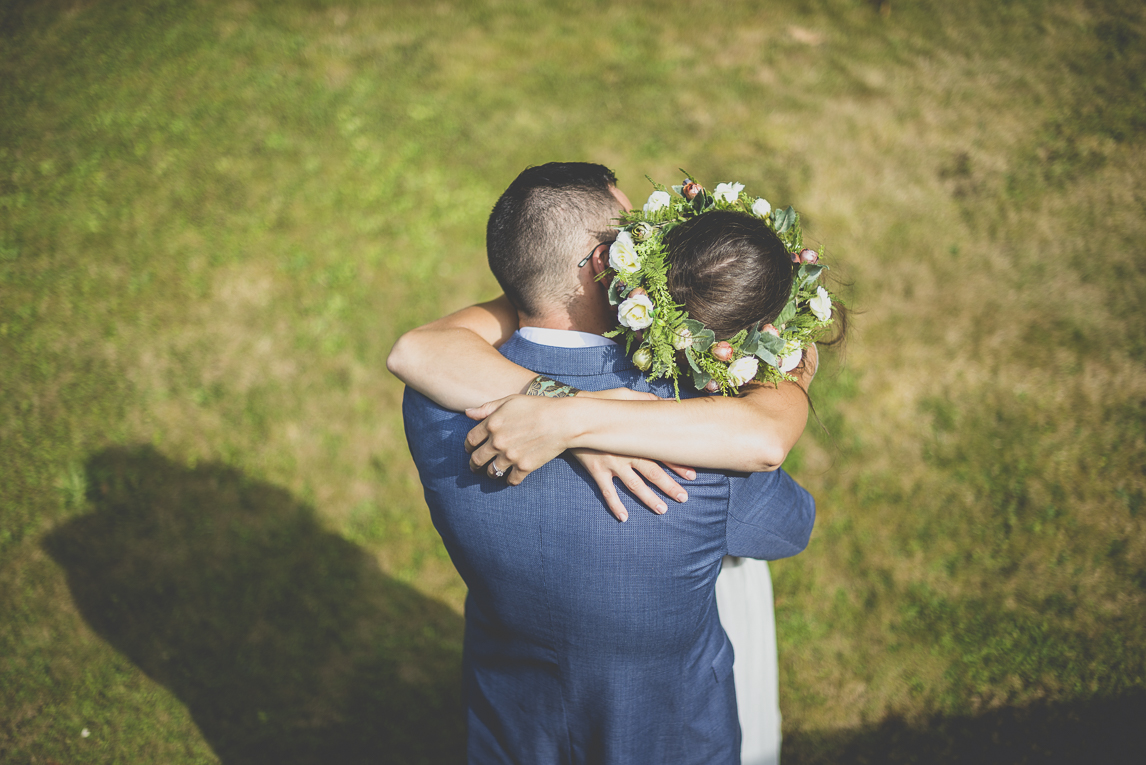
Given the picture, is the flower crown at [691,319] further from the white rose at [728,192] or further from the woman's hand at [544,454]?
the woman's hand at [544,454]

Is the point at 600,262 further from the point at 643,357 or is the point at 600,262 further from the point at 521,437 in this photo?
the point at 521,437

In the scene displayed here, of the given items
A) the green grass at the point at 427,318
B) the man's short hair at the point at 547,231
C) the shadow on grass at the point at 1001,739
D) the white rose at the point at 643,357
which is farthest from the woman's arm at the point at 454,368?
the shadow on grass at the point at 1001,739

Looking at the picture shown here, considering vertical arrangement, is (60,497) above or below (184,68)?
below

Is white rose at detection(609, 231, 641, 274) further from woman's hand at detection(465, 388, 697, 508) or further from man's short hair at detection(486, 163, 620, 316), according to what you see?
woman's hand at detection(465, 388, 697, 508)

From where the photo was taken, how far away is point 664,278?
71.4 inches

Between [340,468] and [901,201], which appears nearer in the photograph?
[340,468]

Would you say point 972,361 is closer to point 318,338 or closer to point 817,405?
point 817,405

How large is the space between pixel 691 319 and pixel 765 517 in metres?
0.67

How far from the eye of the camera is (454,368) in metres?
2.01

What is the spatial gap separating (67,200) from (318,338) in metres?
3.24

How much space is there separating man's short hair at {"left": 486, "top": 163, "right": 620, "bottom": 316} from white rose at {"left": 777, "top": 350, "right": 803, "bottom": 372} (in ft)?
2.27

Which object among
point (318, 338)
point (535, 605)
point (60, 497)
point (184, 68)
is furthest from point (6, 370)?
point (535, 605)

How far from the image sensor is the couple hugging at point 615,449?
1.70m

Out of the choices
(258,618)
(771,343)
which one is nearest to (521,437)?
(771,343)
